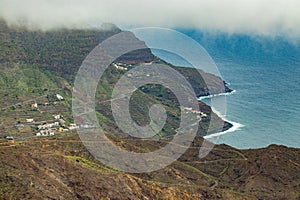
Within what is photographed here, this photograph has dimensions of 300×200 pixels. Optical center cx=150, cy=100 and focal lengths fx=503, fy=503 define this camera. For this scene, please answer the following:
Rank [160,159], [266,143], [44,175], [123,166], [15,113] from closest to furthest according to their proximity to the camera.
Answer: [44,175] < [123,166] < [160,159] < [266,143] < [15,113]

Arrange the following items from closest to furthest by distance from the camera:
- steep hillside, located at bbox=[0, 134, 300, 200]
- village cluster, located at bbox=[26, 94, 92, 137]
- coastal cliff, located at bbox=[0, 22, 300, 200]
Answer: steep hillside, located at bbox=[0, 134, 300, 200] < coastal cliff, located at bbox=[0, 22, 300, 200] < village cluster, located at bbox=[26, 94, 92, 137]

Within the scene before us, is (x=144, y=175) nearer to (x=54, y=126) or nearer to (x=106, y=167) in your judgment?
(x=106, y=167)

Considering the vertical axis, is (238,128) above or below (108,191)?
below

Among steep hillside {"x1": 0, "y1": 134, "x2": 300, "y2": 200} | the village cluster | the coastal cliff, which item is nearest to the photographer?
steep hillside {"x1": 0, "y1": 134, "x2": 300, "y2": 200}

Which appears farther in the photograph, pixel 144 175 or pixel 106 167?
pixel 144 175

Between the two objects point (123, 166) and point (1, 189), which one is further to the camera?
point (123, 166)

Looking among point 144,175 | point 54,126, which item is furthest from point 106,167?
point 54,126

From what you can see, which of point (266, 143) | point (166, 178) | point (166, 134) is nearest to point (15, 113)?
point (166, 134)

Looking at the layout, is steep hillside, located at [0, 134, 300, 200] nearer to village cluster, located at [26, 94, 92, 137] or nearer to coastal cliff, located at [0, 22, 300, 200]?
coastal cliff, located at [0, 22, 300, 200]

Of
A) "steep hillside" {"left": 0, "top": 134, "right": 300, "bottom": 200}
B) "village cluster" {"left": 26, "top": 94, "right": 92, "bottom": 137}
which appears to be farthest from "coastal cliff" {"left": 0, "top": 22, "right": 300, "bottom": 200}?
"village cluster" {"left": 26, "top": 94, "right": 92, "bottom": 137}

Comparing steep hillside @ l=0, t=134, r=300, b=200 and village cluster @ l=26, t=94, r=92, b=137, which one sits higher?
steep hillside @ l=0, t=134, r=300, b=200

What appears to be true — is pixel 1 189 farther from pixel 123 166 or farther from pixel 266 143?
pixel 266 143
